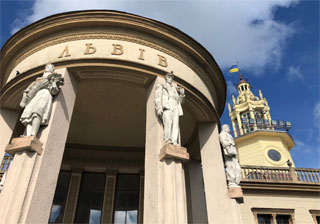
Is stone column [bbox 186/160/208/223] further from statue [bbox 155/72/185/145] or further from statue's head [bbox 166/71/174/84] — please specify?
statue's head [bbox 166/71/174/84]

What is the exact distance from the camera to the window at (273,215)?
49.3 ft

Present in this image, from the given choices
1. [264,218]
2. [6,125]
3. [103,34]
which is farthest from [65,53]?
[264,218]

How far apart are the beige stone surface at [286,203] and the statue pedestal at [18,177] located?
42.5 feet

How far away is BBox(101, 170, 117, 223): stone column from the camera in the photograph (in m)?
12.6

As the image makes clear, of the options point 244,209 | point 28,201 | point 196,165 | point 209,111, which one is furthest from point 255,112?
point 28,201

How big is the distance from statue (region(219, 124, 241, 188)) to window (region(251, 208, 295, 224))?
7.76 meters

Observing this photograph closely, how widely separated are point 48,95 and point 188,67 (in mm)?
4890

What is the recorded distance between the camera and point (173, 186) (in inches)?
225

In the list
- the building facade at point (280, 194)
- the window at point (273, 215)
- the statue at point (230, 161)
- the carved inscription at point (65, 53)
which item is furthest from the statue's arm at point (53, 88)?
the window at point (273, 215)

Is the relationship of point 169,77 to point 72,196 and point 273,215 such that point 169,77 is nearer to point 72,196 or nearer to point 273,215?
point 72,196

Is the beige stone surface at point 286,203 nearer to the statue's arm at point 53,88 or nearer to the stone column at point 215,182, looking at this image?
the stone column at point 215,182

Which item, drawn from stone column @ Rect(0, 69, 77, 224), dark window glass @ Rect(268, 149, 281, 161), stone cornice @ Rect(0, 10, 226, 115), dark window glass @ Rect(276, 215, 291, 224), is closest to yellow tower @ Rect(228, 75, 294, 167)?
dark window glass @ Rect(268, 149, 281, 161)

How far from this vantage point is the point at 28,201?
5160 millimetres

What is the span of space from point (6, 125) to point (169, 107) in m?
5.72
